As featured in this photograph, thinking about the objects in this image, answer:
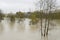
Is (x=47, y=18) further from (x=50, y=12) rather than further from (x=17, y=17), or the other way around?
(x=17, y=17)

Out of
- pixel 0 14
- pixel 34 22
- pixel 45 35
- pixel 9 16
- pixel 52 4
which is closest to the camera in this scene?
pixel 52 4

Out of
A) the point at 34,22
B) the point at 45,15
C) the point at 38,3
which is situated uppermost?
the point at 38,3

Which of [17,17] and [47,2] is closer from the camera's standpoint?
[47,2]

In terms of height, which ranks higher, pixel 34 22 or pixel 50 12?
pixel 50 12

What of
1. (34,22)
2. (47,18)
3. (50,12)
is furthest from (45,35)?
(34,22)

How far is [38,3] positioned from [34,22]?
6913mm

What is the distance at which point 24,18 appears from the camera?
15852 mm

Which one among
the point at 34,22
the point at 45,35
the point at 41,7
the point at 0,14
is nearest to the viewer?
the point at 41,7

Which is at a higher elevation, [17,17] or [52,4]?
[52,4]

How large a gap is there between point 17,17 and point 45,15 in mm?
10335

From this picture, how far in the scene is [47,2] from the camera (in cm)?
543

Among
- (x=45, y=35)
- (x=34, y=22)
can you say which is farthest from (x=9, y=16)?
(x=45, y=35)

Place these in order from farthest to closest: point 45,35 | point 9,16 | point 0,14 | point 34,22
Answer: point 9,16 → point 0,14 → point 34,22 → point 45,35

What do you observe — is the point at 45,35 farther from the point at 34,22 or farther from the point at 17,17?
the point at 17,17
